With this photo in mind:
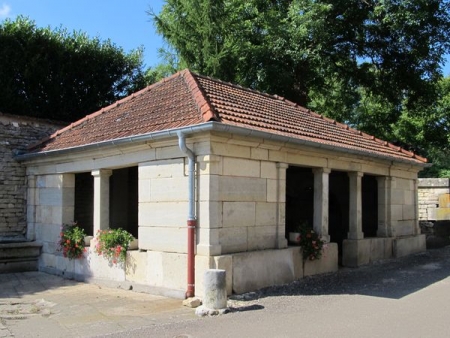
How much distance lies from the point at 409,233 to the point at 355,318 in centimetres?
831

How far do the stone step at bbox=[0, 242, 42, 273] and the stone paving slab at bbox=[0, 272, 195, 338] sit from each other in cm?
163

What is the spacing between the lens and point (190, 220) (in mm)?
7422

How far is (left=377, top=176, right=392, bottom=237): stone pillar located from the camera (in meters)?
12.3

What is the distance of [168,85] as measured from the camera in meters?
10.6

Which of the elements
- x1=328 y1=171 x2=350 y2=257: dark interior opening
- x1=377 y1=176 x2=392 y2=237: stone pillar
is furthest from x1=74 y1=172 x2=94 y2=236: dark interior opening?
x1=377 y1=176 x2=392 y2=237: stone pillar

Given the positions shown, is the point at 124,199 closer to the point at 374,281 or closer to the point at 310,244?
the point at 310,244

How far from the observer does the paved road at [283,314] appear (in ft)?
18.3

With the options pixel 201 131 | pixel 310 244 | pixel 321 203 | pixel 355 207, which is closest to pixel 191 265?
pixel 201 131

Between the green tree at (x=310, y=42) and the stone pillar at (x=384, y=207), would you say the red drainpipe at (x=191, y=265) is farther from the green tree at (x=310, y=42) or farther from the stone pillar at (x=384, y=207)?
the green tree at (x=310, y=42)

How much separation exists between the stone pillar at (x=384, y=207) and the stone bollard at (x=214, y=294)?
7.17 m

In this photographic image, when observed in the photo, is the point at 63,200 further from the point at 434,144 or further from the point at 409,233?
the point at 434,144

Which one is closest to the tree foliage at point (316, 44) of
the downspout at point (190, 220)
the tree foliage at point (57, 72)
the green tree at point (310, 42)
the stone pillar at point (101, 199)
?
the green tree at point (310, 42)

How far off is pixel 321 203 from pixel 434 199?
12459 mm

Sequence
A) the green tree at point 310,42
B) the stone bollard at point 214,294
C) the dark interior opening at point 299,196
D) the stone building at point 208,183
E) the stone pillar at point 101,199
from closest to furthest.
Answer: the stone bollard at point 214,294 → the stone building at point 208,183 → the stone pillar at point 101,199 → the dark interior opening at point 299,196 → the green tree at point 310,42
